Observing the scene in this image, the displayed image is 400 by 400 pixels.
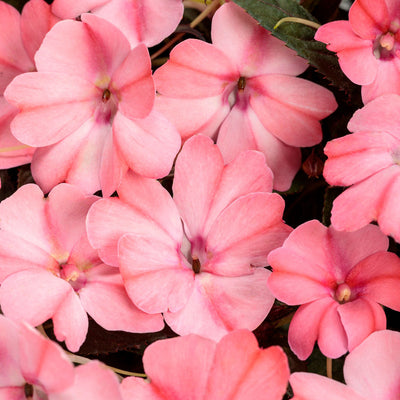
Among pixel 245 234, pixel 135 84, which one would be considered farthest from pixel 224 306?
pixel 135 84

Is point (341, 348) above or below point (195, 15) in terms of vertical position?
below

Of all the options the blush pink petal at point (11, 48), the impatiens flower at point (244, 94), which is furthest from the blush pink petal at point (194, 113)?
the blush pink petal at point (11, 48)

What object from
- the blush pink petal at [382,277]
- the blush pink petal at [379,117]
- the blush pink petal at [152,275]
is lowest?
the blush pink petal at [152,275]

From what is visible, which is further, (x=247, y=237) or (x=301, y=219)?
(x=301, y=219)

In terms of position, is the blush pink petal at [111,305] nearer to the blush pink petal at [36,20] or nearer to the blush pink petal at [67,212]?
the blush pink petal at [67,212]

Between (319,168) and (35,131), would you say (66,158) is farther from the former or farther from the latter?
(319,168)

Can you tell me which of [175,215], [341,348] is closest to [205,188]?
[175,215]
